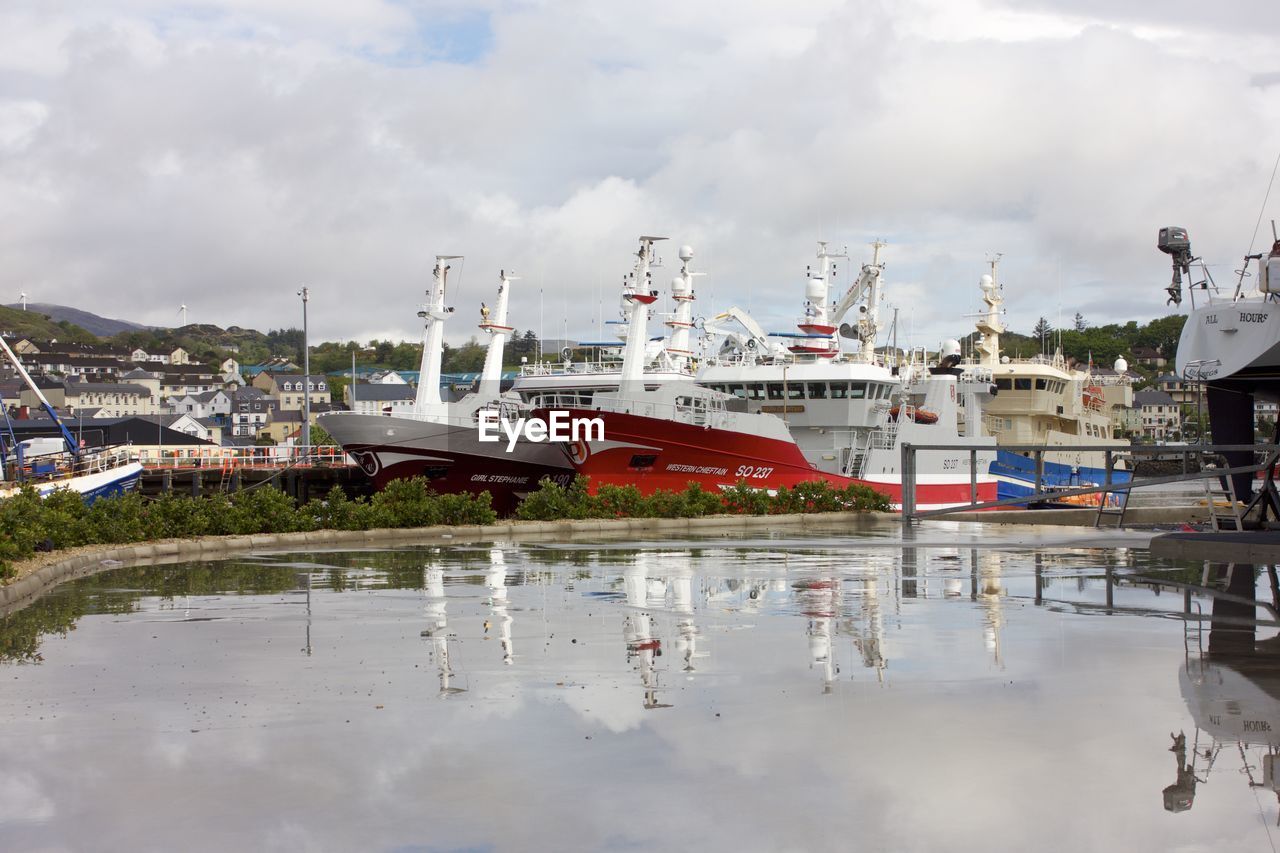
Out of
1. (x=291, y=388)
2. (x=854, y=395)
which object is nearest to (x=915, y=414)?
(x=854, y=395)

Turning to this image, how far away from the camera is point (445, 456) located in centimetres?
3588

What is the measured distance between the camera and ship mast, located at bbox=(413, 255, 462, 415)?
37875mm

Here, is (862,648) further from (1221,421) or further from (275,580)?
(1221,421)

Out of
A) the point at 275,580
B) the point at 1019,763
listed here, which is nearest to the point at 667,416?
the point at 275,580

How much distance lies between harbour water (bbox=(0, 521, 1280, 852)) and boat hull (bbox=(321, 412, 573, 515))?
68.6 ft

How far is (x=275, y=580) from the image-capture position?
15836 mm

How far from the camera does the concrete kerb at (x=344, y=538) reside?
15.8 metres

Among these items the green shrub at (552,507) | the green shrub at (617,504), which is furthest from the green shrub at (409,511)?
the green shrub at (617,504)

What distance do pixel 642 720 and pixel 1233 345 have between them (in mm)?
14133

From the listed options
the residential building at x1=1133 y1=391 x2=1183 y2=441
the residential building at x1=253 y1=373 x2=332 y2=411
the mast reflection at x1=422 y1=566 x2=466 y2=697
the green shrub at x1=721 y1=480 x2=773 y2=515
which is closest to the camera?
the mast reflection at x1=422 y1=566 x2=466 y2=697

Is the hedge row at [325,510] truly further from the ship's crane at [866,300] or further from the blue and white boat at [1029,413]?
the blue and white boat at [1029,413]

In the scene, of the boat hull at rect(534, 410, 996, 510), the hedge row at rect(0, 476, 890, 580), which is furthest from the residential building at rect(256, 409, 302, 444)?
the hedge row at rect(0, 476, 890, 580)

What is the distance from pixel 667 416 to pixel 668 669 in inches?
1109

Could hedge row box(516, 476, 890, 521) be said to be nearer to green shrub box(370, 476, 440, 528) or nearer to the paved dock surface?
green shrub box(370, 476, 440, 528)
